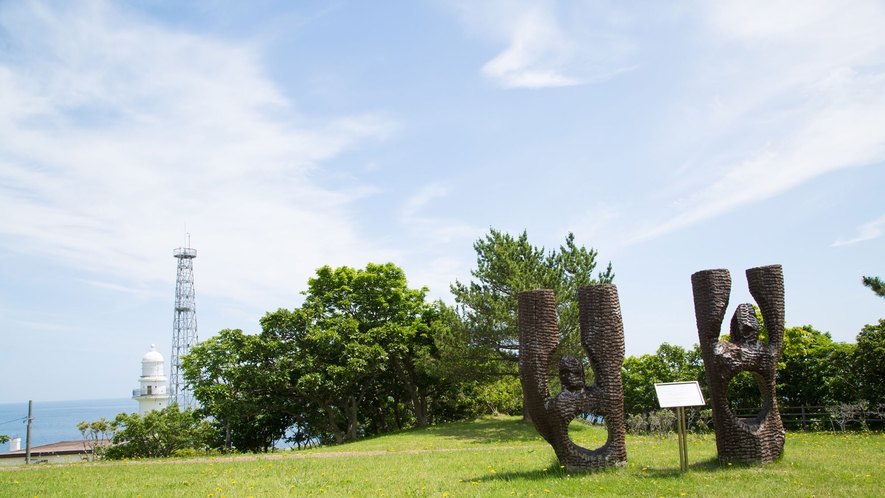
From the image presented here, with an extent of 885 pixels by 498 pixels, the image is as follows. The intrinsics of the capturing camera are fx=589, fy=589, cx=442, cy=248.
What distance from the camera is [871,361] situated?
54.4 ft

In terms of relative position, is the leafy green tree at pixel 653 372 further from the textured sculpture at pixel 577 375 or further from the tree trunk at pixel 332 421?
the textured sculpture at pixel 577 375

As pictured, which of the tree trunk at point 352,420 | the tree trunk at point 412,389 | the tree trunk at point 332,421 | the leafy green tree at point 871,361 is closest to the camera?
the leafy green tree at point 871,361

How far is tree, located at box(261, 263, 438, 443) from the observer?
2312cm

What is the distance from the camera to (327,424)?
26.4m

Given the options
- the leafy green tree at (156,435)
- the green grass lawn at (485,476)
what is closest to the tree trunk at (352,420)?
the leafy green tree at (156,435)

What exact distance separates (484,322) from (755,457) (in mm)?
11616

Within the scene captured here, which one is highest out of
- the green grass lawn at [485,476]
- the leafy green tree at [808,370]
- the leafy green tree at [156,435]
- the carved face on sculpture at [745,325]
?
the carved face on sculpture at [745,325]

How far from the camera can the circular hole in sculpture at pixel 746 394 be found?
20.3 meters

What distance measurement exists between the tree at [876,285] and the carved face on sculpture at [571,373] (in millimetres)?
5920

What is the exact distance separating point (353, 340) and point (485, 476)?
1416 cm

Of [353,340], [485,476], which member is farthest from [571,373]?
[353,340]

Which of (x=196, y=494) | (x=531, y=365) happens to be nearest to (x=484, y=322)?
(x=531, y=365)

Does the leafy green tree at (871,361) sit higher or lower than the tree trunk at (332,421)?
higher

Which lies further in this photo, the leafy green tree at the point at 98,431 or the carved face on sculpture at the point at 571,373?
the leafy green tree at the point at 98,431
